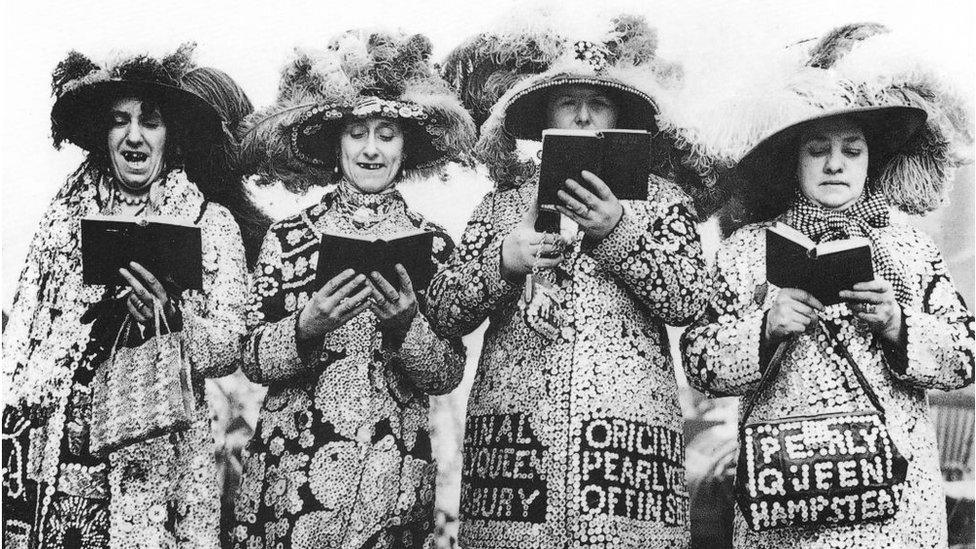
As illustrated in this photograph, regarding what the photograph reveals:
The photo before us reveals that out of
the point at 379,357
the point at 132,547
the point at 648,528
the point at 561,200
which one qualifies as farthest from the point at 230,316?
the point at 648,528

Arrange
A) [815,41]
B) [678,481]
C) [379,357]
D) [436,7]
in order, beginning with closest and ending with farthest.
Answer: [678,481]
[379,357]
[815,41]
[436,7]

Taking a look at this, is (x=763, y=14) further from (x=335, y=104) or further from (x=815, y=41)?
(x=335, y=104)

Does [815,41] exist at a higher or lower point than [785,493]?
higher

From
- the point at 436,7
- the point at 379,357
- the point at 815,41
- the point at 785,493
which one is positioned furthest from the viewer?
the point at 436,7

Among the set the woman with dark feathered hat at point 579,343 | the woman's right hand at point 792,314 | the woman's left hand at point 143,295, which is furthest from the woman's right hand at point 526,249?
the woman's left hand at point 143,295

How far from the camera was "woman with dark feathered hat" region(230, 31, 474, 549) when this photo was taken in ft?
12.4

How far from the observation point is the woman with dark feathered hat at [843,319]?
3.38 m

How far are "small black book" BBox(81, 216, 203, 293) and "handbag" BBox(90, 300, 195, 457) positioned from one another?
0.13 m

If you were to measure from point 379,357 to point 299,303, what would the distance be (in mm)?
341

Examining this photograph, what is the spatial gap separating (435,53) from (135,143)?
1.16 m

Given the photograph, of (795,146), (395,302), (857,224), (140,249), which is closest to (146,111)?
(140,249)

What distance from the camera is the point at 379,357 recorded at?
3986mm

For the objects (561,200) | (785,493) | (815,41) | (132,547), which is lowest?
(132,547)

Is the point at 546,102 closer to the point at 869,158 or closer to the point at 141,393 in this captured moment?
the point at 869,158
